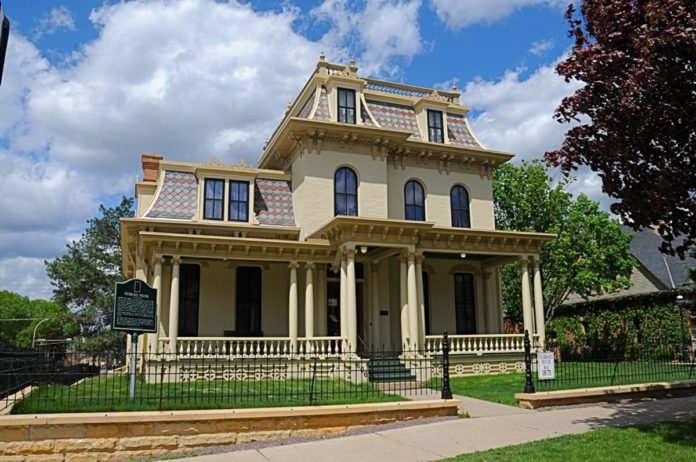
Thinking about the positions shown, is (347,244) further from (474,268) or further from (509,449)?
(509,449)

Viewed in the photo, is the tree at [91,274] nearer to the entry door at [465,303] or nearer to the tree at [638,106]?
the entry door at [465,303]

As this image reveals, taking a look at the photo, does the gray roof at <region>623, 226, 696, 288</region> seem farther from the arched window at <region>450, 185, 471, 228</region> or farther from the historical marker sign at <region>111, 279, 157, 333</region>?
the historical marker sign at <region>111, 279, 157, 333</region>

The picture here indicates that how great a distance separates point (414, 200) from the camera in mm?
24906

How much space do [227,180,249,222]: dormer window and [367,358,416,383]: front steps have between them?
7.62 meters

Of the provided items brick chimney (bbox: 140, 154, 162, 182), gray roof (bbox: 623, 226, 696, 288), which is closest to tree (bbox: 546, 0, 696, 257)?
brick chimney (bbox: 140, 154, 162, 182)

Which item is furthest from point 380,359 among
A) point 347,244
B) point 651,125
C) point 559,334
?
point 559,334

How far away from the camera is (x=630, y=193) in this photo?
1070cm

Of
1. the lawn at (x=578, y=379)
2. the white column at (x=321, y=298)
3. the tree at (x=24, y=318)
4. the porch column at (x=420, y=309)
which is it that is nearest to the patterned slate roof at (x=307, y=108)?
A: the white column at (x=321, y=298)

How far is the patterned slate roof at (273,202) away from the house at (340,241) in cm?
6

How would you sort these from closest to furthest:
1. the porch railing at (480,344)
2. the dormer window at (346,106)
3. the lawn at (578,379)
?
the lawn at (578,379) → the porch railing at (480,344) → the dormer window at (346,106)

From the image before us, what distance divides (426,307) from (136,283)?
13585 mm

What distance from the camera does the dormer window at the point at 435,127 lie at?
25.6 m

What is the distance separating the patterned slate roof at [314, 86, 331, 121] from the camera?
23.3m

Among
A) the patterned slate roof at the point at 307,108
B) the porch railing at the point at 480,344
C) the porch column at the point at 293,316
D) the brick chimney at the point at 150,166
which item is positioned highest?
the patterned slate roof at the point at 307,108
